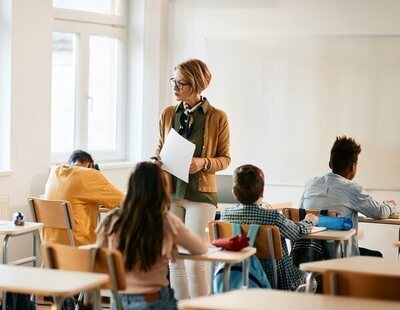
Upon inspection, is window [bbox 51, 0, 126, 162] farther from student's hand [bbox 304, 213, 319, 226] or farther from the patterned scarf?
student's hand [bbox 304, 213, 319, 226]

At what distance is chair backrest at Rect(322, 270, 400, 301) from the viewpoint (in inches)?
123

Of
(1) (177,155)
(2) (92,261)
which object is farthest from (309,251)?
(2) (92,261)

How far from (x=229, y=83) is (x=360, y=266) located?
4.56m

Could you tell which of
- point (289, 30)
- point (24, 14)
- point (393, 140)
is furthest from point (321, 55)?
point (24, 14)

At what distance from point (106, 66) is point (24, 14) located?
1.60 metres

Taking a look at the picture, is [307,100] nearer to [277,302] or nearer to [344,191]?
[344,191]

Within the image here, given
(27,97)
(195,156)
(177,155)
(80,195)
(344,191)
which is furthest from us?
(27,97)

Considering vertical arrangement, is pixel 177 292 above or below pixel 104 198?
below

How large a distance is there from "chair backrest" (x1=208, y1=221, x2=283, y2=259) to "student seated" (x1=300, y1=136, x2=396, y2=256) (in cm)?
113

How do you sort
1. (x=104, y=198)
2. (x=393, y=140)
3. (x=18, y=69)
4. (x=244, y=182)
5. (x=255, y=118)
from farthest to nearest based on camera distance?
(x=255, y=118) < (x=393, y=140) < (x=18, y=69) < (x=104, y=198) < (x=244, y=182)

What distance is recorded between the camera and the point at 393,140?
7547mm

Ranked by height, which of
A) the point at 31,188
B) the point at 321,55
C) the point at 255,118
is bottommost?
the point at 31,188

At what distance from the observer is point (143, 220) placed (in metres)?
3.79

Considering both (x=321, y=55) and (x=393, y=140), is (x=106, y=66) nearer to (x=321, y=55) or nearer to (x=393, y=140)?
(x=321, y=55)
